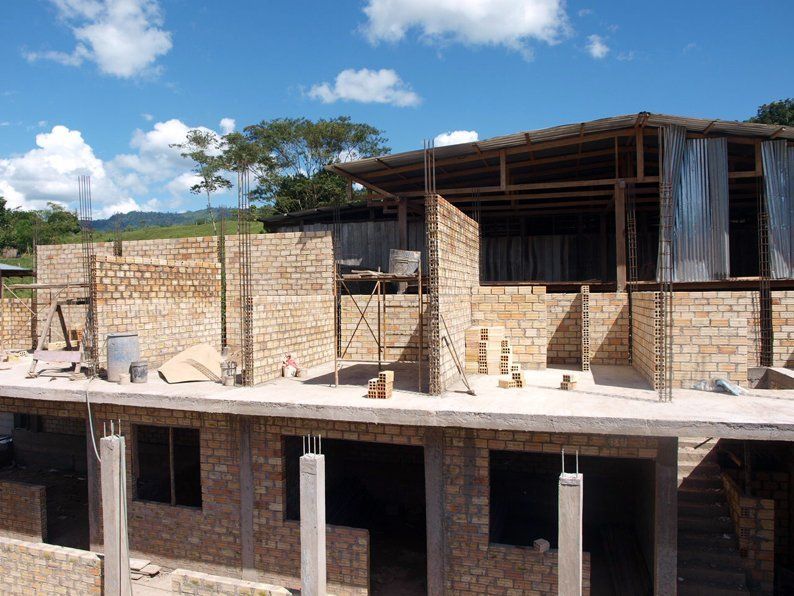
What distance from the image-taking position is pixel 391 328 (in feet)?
41.1

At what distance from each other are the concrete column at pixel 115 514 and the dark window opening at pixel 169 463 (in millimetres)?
2977

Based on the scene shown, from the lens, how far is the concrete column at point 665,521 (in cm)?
713

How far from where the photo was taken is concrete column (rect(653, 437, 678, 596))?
713cm

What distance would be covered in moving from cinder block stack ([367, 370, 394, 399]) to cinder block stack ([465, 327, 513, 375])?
272cm

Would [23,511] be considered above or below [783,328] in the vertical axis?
below

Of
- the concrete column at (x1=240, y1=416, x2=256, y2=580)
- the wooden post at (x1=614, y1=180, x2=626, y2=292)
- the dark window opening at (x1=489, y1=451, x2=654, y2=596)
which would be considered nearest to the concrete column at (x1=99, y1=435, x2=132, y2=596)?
the concrete column at (x1=240, y1=416, x2=256, y2=580)

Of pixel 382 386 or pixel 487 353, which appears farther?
pixel 487 353

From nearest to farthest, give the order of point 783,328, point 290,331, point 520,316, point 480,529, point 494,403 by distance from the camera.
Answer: point 494,403 → point 480,529 → point 783,328 → point 290,331 → point 520,316

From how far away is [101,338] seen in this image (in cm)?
1015

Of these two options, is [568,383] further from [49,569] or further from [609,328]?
[49,569]

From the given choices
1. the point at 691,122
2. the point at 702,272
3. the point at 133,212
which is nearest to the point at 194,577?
the point at 702,272

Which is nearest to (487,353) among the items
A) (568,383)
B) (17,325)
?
(568,383)

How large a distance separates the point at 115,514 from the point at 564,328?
8730 millimetres

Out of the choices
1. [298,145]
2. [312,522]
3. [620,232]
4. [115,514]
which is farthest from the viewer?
[298,145]
